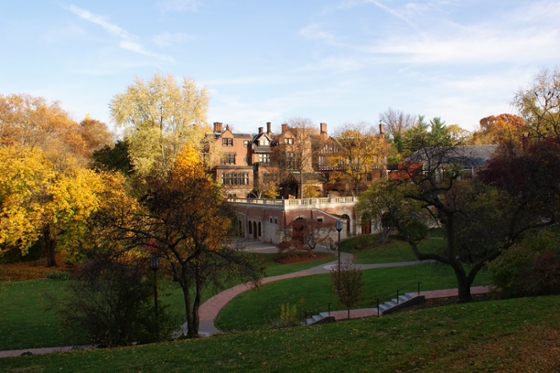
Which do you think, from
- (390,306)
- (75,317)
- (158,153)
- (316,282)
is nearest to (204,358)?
(75,317)

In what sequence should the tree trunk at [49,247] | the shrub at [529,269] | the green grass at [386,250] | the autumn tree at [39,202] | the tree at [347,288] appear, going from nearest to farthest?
1. the shrub at [529,269]
2. the tree at [347,288]
3. the autumn tree at [39,202]
4. the green grass at [386,250]
5. the tree trunk at [49,247]

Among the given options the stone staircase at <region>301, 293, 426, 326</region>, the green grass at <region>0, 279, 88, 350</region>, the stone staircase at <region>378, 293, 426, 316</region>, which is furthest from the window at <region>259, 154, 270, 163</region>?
the stone staircase at <region>378, 293, 426, 316</region>

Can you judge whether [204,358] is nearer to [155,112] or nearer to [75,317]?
[75,317]

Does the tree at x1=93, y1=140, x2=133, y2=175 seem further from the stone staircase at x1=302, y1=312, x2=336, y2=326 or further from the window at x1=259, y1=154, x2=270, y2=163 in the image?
the stone staircase at x1=302, y1=312, x2=336, y2=326

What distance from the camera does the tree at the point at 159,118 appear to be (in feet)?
140

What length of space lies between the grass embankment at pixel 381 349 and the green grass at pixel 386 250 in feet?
67.8

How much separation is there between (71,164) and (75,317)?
78.5ft

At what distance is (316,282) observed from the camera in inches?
996

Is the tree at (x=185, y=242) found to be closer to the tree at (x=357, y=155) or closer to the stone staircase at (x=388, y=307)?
the stone staircase at (x=388, y=307)

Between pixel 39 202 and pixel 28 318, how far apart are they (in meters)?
13.4

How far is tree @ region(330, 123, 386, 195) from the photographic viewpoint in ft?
178

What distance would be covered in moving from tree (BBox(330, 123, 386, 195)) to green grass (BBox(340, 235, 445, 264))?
1322 cm

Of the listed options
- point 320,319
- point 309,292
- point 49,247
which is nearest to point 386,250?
point 309,292

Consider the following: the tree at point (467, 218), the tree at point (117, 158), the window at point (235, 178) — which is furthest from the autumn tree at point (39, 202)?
the window at point (235, 178)
